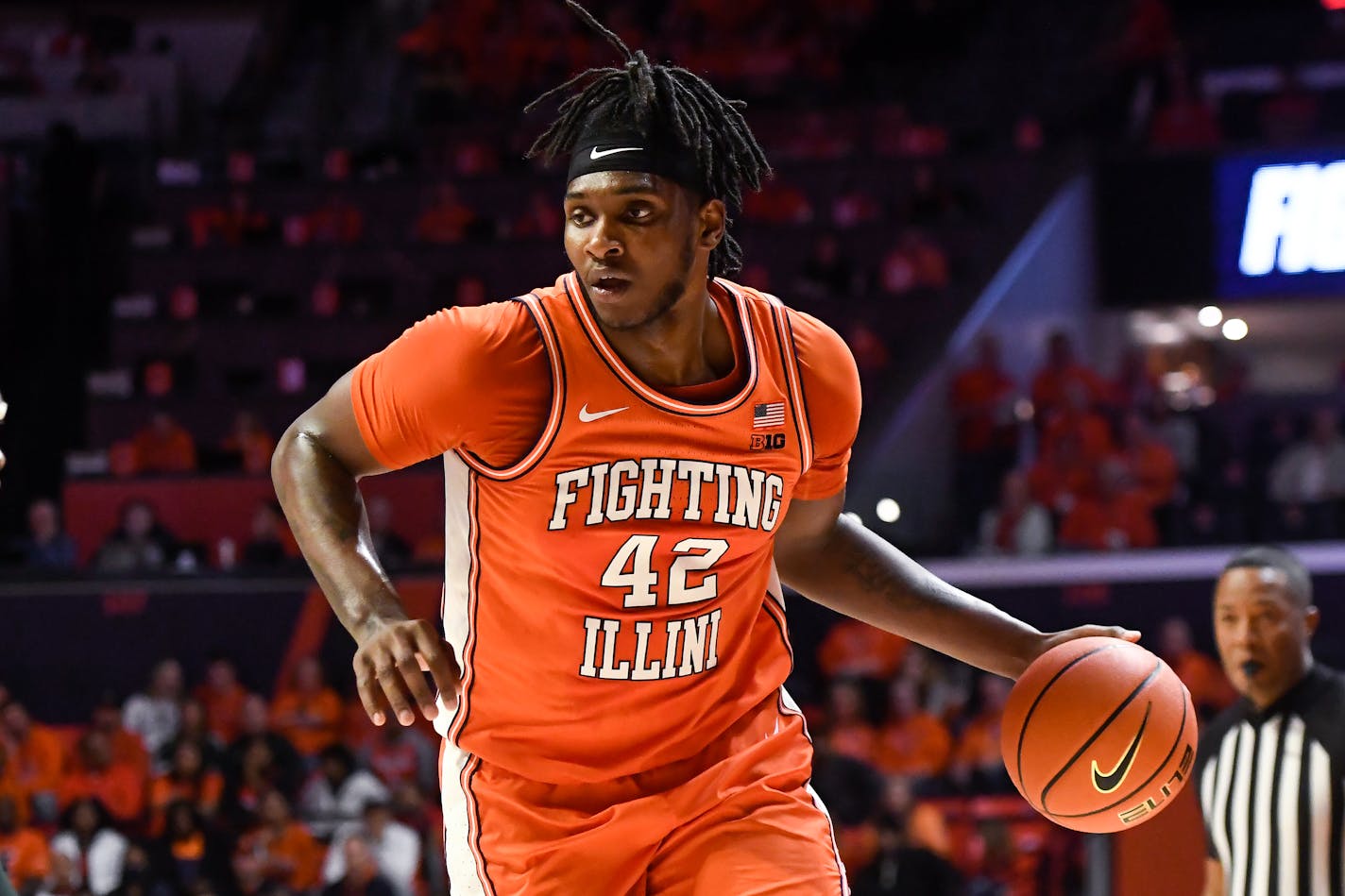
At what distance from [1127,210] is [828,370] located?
34.0 ft

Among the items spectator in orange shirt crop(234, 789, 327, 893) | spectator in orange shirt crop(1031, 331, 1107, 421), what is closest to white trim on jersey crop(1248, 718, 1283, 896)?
spectator in orange shirt crop(234, 789, 327, 893)

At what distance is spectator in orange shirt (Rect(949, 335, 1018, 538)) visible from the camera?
1134cm

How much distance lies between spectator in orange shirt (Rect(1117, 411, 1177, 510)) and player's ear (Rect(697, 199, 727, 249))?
792cm

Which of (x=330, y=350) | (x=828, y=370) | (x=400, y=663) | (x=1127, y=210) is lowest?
(x=400, y=663)

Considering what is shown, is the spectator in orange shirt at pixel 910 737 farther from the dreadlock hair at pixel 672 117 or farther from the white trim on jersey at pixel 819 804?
the dreadlock hair at pixel 672 117

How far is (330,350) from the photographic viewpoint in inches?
513

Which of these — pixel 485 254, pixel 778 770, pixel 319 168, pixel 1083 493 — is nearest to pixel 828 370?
pixel 778 770

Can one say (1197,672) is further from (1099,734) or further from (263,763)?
(1099,734)

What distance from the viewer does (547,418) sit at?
3.03 meters

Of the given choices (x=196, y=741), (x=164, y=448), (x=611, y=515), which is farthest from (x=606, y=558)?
(x=164, y=448)

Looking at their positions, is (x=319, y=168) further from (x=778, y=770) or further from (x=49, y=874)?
(x=778, y=770)

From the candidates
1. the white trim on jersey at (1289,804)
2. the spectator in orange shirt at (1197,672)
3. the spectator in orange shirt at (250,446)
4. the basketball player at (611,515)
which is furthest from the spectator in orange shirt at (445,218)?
the basketball player at (611,515)

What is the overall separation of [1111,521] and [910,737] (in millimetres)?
2599

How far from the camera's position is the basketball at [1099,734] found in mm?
3293
